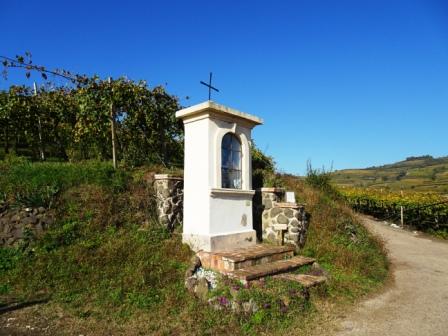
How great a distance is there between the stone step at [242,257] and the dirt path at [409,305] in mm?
1696

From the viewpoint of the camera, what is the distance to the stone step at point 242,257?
5.48 meters

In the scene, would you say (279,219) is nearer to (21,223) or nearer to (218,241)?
(218,241)

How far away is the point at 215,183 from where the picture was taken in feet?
20.7

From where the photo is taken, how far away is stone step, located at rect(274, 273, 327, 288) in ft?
17.5

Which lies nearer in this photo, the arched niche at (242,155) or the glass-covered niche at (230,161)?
the arched niche at (242,155)

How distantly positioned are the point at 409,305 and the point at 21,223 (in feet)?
23.8

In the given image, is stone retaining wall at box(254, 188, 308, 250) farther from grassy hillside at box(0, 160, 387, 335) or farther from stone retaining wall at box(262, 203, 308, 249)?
grassy hillside at box(0, 160, 387, 335)

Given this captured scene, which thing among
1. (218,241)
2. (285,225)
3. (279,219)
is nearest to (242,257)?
(218,241)

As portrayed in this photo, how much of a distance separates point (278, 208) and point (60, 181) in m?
5.00

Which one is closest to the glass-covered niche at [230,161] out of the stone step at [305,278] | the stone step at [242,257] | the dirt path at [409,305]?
the stone step at [242,257]

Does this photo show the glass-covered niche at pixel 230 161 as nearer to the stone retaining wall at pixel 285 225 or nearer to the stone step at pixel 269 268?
the stone retaining wall at pixel 285 225

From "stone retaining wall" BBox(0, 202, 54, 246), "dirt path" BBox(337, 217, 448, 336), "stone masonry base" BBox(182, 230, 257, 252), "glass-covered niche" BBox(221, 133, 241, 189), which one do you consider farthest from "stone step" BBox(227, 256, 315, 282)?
"stone retaining wall" BBox(0, 202, 54, 246)

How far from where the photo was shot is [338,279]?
599 cm

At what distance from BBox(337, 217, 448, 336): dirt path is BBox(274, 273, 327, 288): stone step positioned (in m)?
0.74
